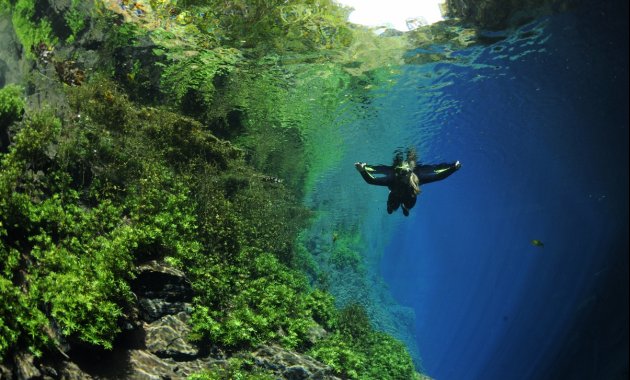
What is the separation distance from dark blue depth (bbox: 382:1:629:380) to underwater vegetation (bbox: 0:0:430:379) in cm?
839

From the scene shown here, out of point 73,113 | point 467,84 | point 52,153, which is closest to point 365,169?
point 52,153

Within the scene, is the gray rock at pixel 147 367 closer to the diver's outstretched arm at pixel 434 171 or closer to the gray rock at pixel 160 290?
the gray rock at pixel 160 290

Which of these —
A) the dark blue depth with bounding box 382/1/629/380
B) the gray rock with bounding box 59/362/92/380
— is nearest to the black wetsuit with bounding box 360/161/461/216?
the gray rock with bounding box 59/362/92/380

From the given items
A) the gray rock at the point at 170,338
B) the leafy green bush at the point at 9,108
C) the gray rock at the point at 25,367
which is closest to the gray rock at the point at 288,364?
the gray rock at the point at 170,338

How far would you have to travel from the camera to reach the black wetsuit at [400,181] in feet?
31.1

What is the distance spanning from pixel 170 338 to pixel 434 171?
8071mm

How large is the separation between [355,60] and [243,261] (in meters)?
9.01

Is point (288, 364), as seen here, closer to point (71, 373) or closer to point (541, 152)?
point (71, 373)

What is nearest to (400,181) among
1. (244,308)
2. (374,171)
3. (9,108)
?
(374,171)

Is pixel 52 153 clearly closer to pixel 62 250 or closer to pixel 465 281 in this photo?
pixel 62 250

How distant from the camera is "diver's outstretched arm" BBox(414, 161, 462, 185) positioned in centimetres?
927

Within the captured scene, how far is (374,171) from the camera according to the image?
34.0ft

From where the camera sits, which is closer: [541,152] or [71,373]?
[71,373]

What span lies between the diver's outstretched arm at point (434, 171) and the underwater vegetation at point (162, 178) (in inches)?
217
